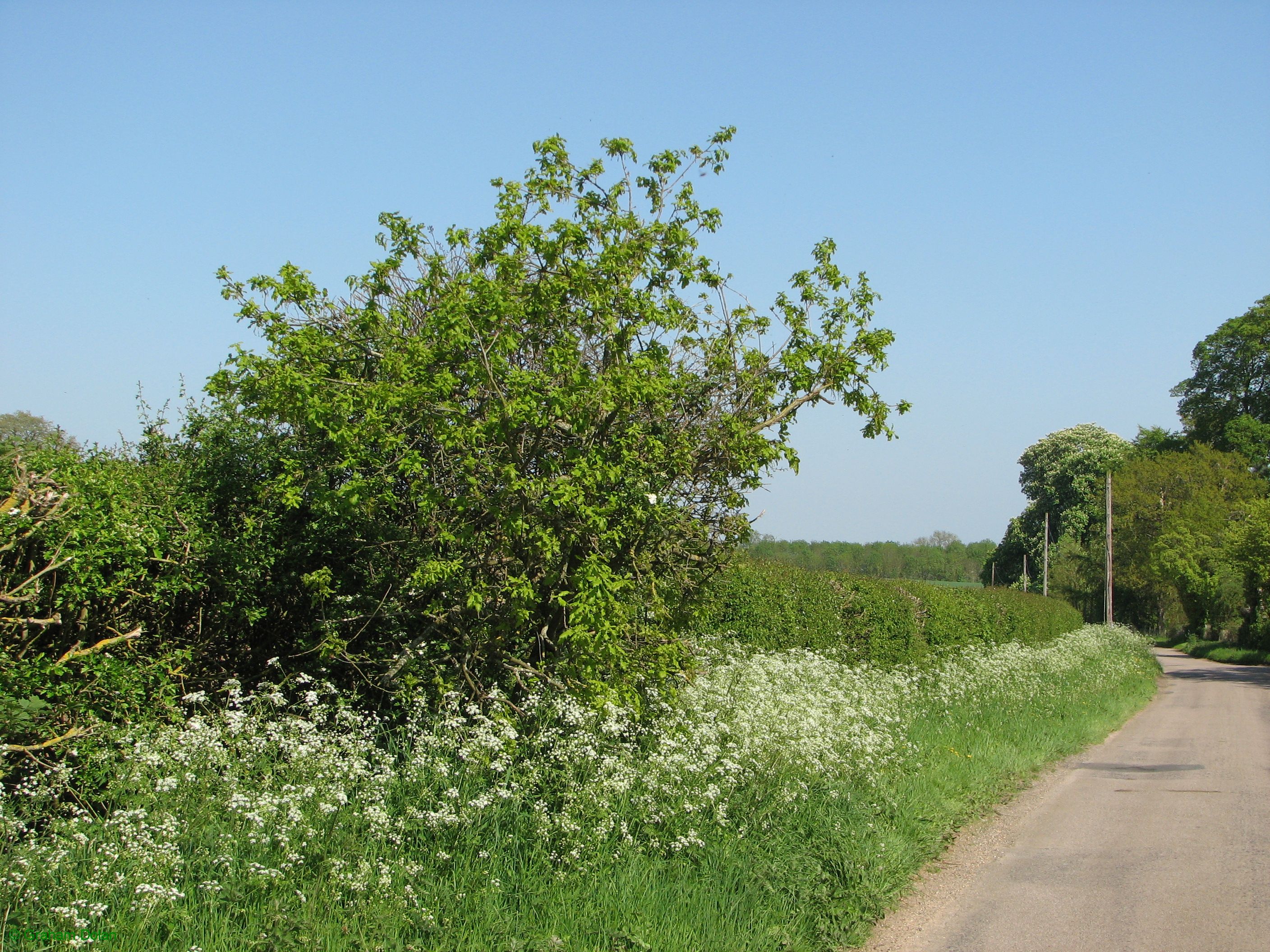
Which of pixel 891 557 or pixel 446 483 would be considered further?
pixel 891 557

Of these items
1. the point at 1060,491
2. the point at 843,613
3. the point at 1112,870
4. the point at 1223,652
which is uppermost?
the point at 1060,491

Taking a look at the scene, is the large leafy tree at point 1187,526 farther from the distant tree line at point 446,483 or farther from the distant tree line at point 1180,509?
the distant tree line at point 446,483

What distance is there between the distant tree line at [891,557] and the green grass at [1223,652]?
478 inches

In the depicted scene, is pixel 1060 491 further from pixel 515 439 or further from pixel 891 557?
pixel 515 439

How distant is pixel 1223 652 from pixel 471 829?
151 feet

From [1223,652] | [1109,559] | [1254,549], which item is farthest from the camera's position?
[1109,559]

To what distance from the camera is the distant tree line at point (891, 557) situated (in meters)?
18.5

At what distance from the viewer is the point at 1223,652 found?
42.0m

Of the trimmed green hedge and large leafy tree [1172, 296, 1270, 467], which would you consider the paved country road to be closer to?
the trimmed green hedge

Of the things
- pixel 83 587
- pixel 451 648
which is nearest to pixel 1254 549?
pixel 451 648

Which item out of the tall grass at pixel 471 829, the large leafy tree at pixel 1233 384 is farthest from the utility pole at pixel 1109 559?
the tall grass at pixel 471 829

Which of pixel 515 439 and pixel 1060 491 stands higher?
pixel 1060 491

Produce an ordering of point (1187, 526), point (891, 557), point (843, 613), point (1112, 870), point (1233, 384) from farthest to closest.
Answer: point (891, 557)
point (1233, 384)
point (1187, 526)
point (843, 613)
point (1112, 870)

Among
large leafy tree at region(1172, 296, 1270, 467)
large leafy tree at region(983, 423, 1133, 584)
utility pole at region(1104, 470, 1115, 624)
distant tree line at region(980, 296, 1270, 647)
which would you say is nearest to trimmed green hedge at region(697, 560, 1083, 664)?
distant tree line at region(980, 296, 1270, 647)
